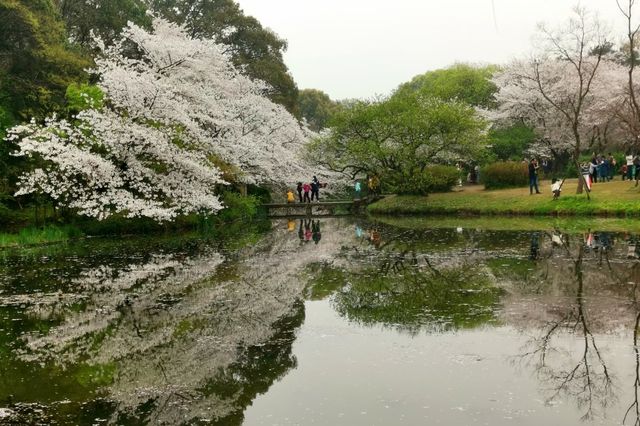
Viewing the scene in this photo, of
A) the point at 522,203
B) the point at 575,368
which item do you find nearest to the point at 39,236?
the point at 575,368

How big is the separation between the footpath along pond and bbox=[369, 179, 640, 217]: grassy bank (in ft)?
32.1

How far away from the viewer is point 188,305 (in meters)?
11.6

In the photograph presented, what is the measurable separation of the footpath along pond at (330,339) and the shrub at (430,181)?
17.5 m

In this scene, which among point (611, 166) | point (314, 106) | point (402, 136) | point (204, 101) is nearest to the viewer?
point (204, 101)

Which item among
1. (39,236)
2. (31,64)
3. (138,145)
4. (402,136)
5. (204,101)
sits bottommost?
(39,236)

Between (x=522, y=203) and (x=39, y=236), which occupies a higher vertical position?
(x=522, y=203)

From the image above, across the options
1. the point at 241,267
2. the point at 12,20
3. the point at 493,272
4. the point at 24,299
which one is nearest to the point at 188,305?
the point at 24,299

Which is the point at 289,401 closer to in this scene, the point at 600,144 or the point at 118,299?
the point at 118,299

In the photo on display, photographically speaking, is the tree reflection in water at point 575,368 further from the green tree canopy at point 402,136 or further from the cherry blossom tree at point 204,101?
the green tree canopy at point 402,136

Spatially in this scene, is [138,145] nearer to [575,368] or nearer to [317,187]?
[317,187]

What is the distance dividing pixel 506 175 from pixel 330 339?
29061 millimetres

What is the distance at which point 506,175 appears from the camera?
3591 cm

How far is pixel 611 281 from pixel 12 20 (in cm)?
3076

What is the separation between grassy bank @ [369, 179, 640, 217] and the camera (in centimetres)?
2648
